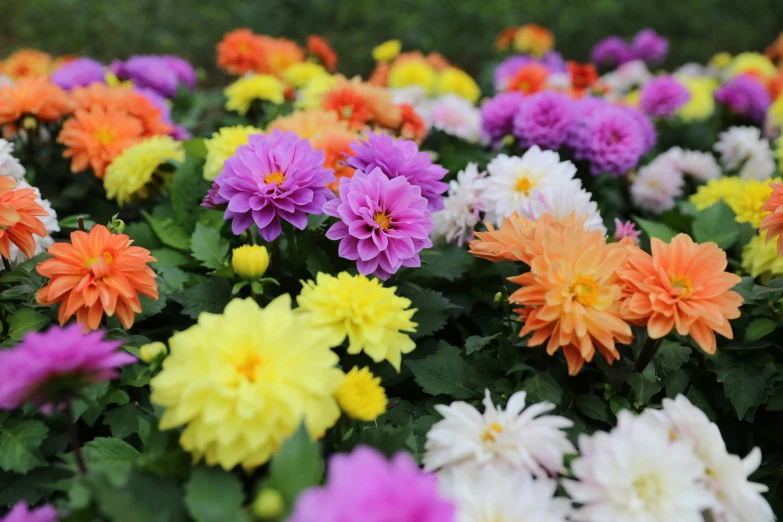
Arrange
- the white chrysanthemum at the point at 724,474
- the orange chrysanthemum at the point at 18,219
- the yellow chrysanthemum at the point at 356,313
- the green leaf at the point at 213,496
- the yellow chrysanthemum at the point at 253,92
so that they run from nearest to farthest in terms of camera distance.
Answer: the green leaf at the point at 213,496, the white chrysanthemum at the point at 724,474, the yellow chrysanthemum at the point at 356,313, the orange chrysanthemum at the point at 18,219, the yellow chrysanthemum at the point at 253,92

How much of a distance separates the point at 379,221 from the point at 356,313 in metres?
0.28

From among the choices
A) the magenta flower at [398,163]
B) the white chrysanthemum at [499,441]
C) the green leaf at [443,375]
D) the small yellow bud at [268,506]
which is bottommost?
the green leaf at [443,375]

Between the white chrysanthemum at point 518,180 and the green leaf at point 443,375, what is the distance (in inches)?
17.6

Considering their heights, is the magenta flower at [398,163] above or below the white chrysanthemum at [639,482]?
above

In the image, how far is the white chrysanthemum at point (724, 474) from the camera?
911mm

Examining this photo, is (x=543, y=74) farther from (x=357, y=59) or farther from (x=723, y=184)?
(x=357, y=59)

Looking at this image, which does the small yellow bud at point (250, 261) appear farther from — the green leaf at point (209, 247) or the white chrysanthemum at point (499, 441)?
the white chrysanthemum at point (499, 441)

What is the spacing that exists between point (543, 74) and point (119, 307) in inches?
103

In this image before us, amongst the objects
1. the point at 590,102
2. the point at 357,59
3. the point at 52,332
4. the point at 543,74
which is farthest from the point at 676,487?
the point at 357,59

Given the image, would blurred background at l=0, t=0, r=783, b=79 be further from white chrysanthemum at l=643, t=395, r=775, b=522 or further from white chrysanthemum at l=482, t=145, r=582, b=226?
white chrysanthemum at l=643, t=395, r=775, b=522

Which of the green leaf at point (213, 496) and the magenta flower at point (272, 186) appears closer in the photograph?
the green leaf at point (213, 496)

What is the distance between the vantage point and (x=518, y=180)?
1.66 meters

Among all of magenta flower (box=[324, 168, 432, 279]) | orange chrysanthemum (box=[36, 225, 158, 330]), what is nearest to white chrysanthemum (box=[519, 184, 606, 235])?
magenta flower (box=[324, 168, 432, 279])

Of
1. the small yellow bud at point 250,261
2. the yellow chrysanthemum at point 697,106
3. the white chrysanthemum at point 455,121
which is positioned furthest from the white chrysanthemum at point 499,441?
the yellow chrysanthemum at point 697,106
